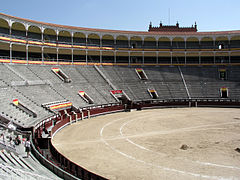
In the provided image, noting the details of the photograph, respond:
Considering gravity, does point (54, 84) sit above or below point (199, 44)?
below

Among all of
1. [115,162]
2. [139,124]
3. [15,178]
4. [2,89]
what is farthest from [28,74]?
[15,178]

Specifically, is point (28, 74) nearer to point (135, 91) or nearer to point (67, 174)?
point (135, 91)

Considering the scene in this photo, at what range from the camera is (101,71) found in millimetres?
46375

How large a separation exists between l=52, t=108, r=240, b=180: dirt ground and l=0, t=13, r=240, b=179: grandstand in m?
3.06

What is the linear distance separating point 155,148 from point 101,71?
105 ft

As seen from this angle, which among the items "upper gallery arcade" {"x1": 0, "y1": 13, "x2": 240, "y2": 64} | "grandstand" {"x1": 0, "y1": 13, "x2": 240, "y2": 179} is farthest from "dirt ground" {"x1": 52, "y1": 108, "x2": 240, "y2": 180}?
"upper gallery arcade" {"x1": 0, "y1": 13, "x2": 240, "y2": 64}

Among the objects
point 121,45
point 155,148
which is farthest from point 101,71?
point 155,148

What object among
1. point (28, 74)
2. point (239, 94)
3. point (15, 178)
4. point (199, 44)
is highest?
point (199, 44)

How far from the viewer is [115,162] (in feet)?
45.1

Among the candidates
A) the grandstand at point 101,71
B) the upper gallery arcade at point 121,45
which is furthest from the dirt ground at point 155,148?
the upper gallery arcade at point 121,45

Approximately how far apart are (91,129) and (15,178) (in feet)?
46.9

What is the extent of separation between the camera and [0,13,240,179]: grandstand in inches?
1069

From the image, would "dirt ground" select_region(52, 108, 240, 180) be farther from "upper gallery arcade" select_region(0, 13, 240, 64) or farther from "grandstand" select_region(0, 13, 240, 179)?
"upper gallery arcade" select_region(0, 13, 240, 64)

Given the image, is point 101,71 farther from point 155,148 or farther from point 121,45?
point 155,148
